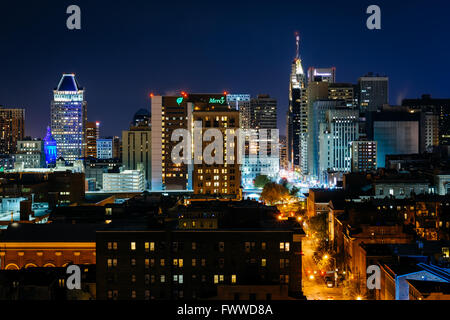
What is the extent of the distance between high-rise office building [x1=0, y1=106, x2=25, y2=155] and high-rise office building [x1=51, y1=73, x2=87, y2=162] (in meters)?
8.38

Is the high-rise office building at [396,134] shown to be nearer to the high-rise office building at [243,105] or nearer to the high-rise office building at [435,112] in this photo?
the high-rise office building at [435,112]

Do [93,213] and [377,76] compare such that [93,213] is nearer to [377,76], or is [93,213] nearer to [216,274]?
[216,274]

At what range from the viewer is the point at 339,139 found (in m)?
89.1

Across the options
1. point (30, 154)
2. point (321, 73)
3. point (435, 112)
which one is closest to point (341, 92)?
point (321, 73)

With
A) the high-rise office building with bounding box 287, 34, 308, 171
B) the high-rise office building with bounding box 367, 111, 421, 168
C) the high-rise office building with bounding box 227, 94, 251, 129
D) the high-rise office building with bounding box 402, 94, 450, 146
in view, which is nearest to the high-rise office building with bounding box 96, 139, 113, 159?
the high-rise office building with bounding box 227, 94, 251, 129

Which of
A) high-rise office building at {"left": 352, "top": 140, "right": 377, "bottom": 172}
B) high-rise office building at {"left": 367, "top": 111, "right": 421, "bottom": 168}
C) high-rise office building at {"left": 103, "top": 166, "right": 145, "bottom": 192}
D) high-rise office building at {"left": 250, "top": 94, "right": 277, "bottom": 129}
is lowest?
high-rise office building at {"left": 103, "top": 166, "right": 145, "bottom": 192}

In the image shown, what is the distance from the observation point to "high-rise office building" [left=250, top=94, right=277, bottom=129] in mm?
133000

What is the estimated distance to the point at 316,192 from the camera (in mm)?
46812

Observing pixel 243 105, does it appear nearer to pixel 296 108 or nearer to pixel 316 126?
pixel 296 108

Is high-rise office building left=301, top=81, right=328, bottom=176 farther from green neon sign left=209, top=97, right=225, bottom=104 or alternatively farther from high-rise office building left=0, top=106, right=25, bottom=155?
high-rise office building left=0, top=106, right=25, bottom=155

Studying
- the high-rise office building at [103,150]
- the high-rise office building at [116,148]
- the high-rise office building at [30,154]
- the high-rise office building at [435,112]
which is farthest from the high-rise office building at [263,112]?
the high-rise office building at [30,154]

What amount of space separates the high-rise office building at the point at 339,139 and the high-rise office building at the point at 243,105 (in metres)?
44.5

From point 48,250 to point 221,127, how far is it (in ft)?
93.6

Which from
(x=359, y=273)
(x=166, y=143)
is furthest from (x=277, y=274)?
(x=166, y=143)
